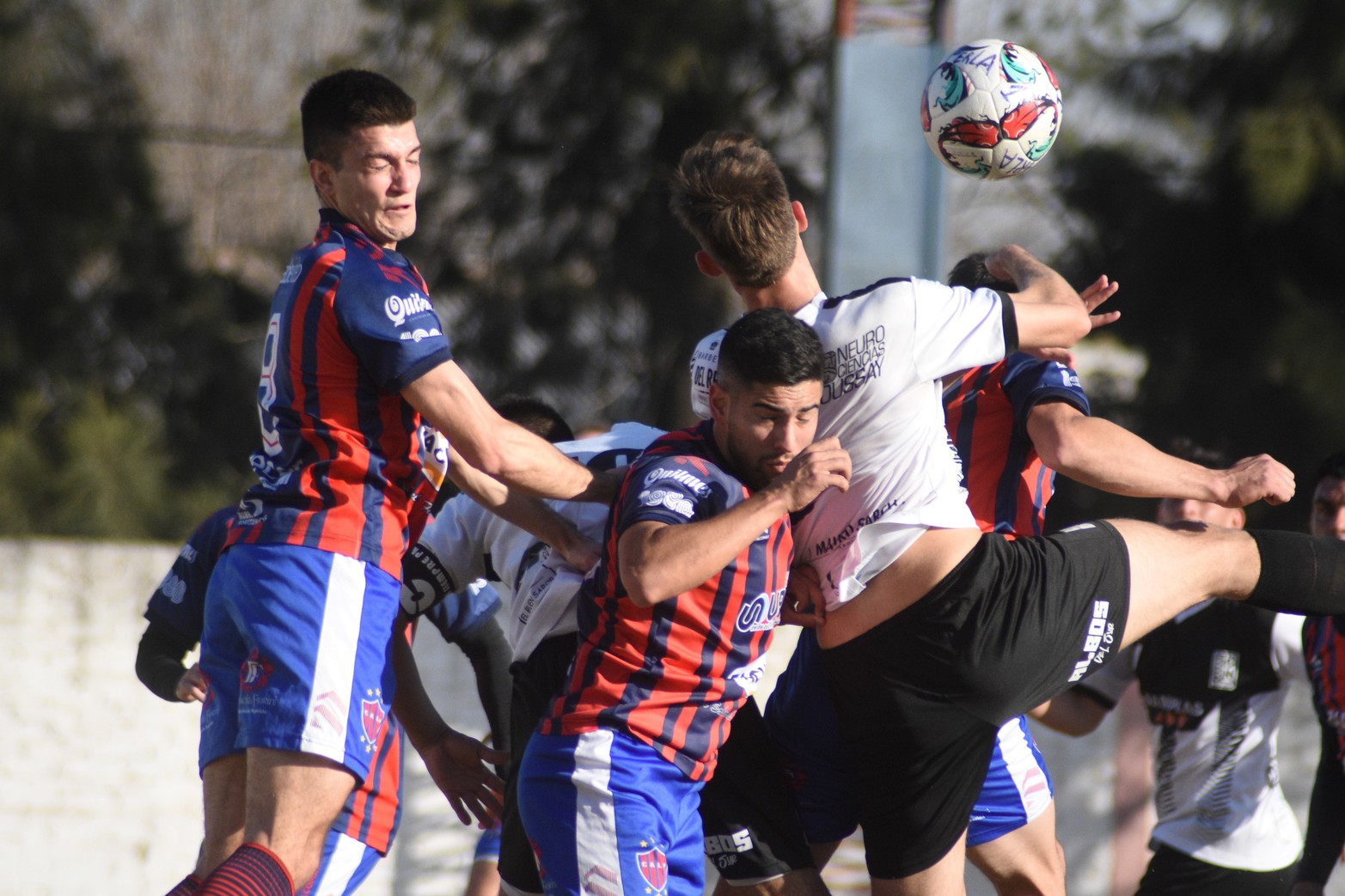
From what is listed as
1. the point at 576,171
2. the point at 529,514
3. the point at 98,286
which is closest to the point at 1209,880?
the point at 529,514

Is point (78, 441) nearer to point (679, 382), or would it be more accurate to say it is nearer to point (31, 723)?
point (31, 723)

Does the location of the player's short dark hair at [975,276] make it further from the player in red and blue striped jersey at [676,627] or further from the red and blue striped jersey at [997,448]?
the player in red and blue striped jersey at [676,627]

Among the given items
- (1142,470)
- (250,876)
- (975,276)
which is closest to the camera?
(250,876)

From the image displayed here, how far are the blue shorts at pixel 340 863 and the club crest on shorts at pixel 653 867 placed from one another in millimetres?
727

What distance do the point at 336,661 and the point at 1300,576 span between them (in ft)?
6.65

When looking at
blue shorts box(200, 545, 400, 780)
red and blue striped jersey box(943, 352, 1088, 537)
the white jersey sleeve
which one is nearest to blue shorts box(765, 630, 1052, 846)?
red and blue striped jersey box(943, 352, 1088, 537)

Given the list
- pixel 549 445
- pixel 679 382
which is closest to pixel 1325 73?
pixel 679 382

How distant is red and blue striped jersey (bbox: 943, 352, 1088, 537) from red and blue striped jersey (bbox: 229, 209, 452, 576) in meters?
1.34

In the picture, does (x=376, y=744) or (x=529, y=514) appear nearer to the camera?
(x=376, y=744)

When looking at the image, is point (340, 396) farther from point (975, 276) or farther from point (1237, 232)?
point (1237, 232)

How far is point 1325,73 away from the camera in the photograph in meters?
7.54

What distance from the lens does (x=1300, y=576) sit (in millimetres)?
3115

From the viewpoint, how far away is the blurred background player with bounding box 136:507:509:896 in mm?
3084

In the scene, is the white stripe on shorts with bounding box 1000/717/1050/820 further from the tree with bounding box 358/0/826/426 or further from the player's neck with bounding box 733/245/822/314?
the tree with bounding box 358/0/826/426
